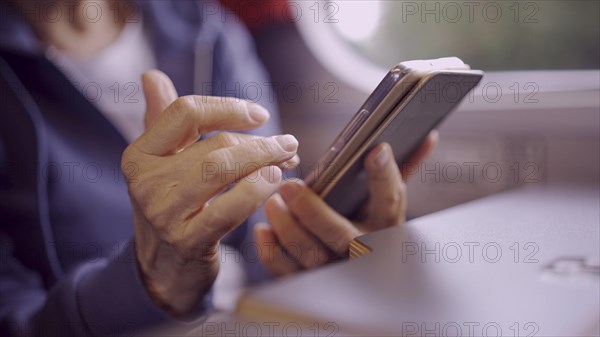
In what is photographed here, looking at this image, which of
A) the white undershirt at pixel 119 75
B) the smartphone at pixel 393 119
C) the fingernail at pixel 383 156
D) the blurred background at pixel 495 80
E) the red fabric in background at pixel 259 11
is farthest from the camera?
the red fabric in background at pixel 259 11

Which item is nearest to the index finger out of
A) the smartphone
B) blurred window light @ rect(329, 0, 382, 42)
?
the smartphone

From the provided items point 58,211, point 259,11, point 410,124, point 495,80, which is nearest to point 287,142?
point 410,124

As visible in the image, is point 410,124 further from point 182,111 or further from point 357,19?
point 357,19

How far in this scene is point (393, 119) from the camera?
1.49 feet

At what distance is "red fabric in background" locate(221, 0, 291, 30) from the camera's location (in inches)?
49.5

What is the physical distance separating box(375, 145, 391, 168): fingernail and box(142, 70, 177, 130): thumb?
232 mm

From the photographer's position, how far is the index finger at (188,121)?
43 centimetres

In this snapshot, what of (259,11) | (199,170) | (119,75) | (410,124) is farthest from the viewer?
(259,11)

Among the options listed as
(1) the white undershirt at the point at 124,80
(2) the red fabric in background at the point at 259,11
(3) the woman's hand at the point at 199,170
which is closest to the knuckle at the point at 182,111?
(3) the woman's hand at the point at 199,170

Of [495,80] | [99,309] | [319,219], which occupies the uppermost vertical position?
[495,80]

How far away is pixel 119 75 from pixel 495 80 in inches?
28.3

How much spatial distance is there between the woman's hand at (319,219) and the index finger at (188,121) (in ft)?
0.46

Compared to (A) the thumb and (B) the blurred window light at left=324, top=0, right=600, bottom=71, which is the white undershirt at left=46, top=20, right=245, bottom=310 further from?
(B) the blurred window light at left=324, top=0, right=600, bottom=71

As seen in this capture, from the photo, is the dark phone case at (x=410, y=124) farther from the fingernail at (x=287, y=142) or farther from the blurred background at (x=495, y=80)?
the blurred background at (x=495, y=80)
